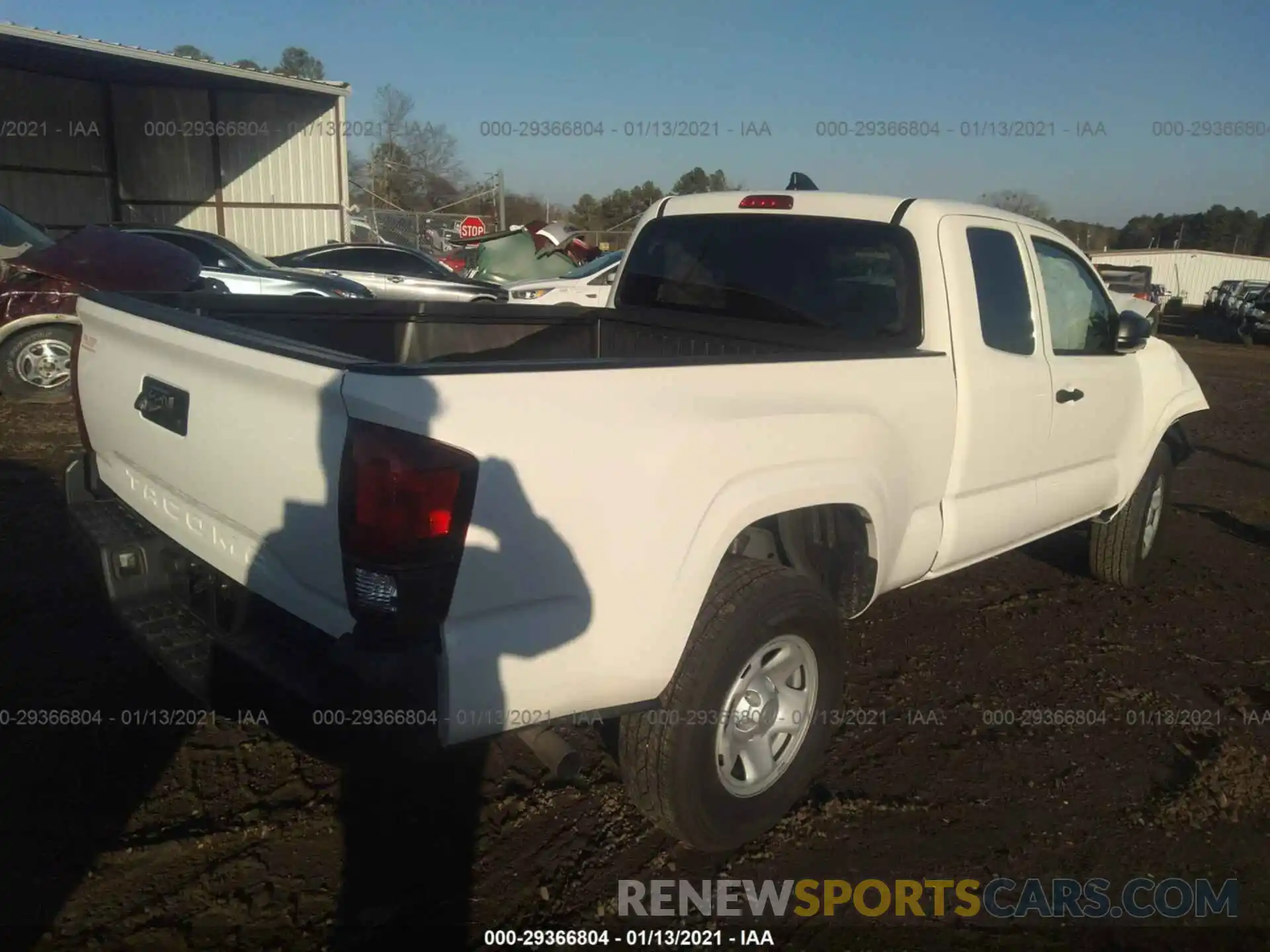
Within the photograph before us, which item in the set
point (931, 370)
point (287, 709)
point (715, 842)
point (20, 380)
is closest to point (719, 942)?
point (715, 842)

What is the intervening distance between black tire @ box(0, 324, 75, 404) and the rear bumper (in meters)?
5.63

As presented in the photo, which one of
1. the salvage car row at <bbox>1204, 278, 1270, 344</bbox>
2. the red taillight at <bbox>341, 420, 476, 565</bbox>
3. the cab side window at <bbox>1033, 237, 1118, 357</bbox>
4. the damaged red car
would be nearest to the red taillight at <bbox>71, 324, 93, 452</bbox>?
the red taillight at <bbox>341, 420, 476, 565</bbox>

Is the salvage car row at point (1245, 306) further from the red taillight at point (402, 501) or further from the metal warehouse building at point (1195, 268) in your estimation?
the red taillight at point (402, 501)

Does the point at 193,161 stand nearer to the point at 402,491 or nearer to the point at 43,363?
the point at 43,363

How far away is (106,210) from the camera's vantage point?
21.2 metres

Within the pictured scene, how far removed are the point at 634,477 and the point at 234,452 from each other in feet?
3.35

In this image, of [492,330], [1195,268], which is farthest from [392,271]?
[1195,268]

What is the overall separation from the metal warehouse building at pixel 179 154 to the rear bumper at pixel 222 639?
18.6 meters

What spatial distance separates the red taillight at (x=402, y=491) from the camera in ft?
6.54

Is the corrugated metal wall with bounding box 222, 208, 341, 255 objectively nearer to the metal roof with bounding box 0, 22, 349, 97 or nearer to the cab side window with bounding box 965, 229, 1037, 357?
the metal roof with bounding box 0, 22, 349, 97

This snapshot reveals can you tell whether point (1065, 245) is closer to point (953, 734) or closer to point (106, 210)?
point (953, 734)

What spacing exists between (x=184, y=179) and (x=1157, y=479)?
850 inches

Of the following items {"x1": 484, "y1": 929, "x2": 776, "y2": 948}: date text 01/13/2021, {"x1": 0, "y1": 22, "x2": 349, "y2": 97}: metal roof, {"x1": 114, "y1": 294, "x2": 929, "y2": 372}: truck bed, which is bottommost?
{"x1": 484, "y1": 929, "x2": 776, "y2": 948}: date text 01/13/2021

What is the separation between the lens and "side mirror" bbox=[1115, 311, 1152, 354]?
427 centimetres
